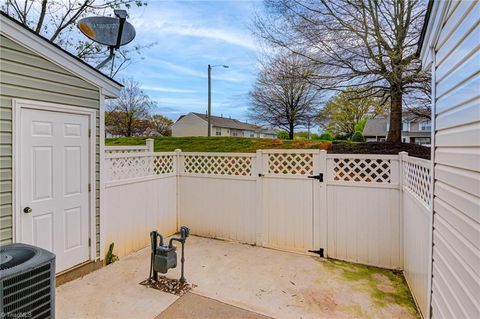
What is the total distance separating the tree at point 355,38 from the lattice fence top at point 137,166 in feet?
14.1

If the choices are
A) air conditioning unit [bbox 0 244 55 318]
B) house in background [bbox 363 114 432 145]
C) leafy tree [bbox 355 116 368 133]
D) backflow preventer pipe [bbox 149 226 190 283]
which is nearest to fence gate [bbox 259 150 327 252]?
backflow preventer pipe [bbox 149 226 190 283]

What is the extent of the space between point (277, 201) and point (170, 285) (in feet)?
6.84

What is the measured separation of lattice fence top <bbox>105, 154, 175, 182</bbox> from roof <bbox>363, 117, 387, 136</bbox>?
2648 cm

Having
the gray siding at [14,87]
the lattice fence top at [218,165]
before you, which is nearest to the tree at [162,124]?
the lattice fence top at [218,165]

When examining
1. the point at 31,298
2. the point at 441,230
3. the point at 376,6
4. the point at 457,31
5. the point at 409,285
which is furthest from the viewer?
the point at 376,6

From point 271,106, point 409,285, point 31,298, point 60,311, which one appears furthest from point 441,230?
point 271,106

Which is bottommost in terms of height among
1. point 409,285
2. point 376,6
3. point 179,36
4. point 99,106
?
point 409,285

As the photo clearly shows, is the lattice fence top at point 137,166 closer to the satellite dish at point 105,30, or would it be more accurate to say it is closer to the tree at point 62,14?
the satellite dish at point 105,30

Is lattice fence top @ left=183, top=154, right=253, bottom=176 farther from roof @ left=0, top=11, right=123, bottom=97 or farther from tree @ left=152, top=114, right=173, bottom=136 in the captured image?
tree @ left=152, top=114, right=173, bottom=136

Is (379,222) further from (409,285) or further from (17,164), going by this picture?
(17,164)

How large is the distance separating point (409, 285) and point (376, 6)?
578 centimetres

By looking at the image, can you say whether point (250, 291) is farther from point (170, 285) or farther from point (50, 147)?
point (50, 147)

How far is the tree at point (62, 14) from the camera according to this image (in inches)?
256

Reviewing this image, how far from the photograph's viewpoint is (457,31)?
5.14 ft
